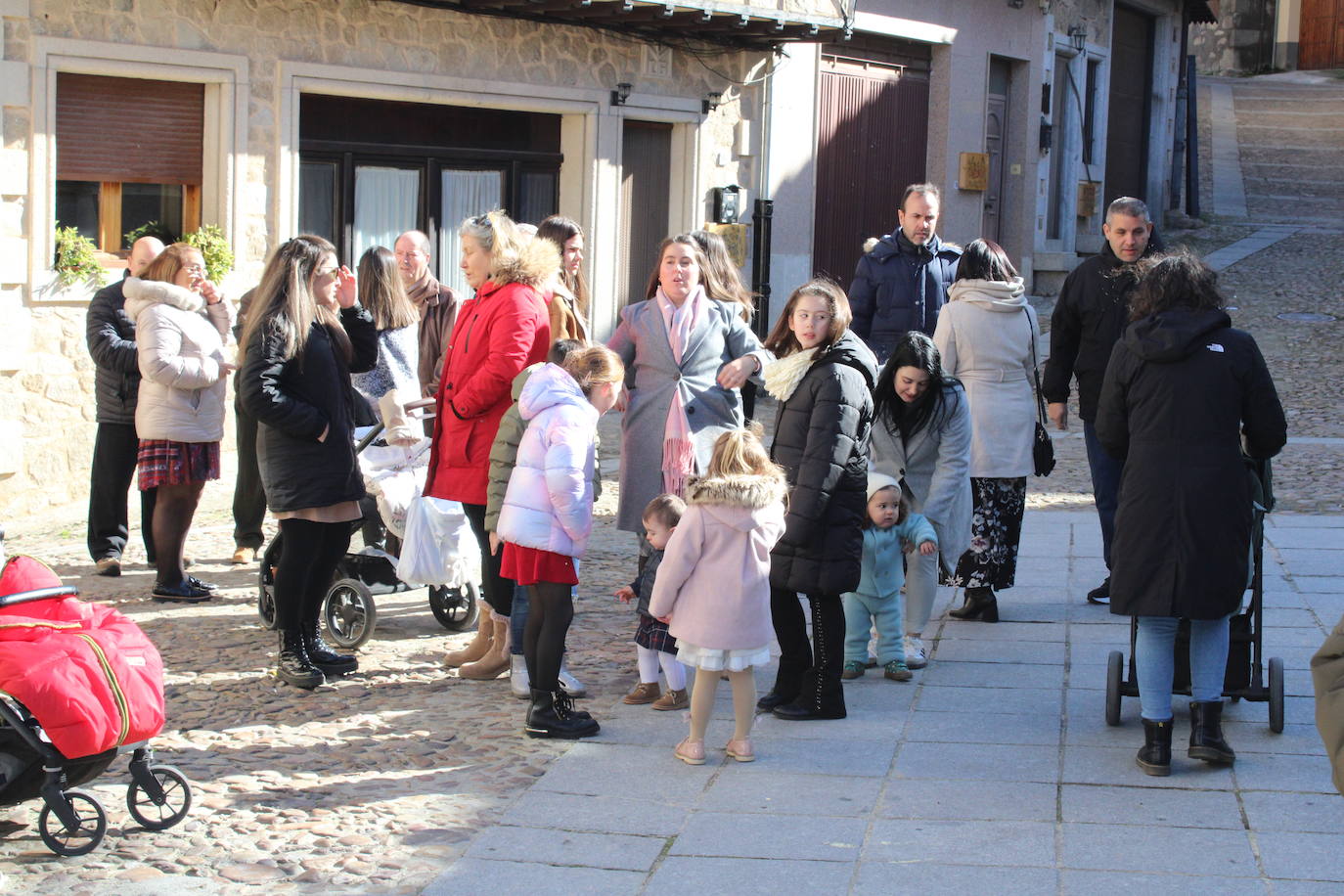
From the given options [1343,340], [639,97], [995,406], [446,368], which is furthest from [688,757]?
[1343,340]

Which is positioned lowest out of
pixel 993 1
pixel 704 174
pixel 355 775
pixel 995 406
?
pixel 355 775

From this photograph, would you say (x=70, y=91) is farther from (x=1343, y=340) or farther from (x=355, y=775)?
(x=1343, y=340)

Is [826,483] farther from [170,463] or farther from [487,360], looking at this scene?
[170,463]

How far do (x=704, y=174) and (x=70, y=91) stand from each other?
656 cm

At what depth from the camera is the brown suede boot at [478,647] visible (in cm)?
653

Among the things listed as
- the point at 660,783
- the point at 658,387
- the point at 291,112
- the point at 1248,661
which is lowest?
the point at 660,783

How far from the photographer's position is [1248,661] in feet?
18.5

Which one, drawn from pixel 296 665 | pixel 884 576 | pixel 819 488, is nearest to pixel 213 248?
pixel 296 665

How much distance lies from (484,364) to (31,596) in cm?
207

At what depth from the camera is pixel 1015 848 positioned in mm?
4551

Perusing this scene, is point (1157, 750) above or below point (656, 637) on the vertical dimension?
below

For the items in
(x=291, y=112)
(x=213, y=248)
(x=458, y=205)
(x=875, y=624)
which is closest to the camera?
(x=875, y=624)

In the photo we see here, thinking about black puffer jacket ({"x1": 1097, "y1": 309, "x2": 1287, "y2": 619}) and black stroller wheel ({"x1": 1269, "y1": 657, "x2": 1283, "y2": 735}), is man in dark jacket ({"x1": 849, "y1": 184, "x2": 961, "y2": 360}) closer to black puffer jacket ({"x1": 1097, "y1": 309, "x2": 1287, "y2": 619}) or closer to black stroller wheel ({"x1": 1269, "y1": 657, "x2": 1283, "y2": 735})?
black puffer jacket ({"x1": 1097, "y1": 309, "x2": 1287, "y2": 619})

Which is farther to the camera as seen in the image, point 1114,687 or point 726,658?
point 1114,687
